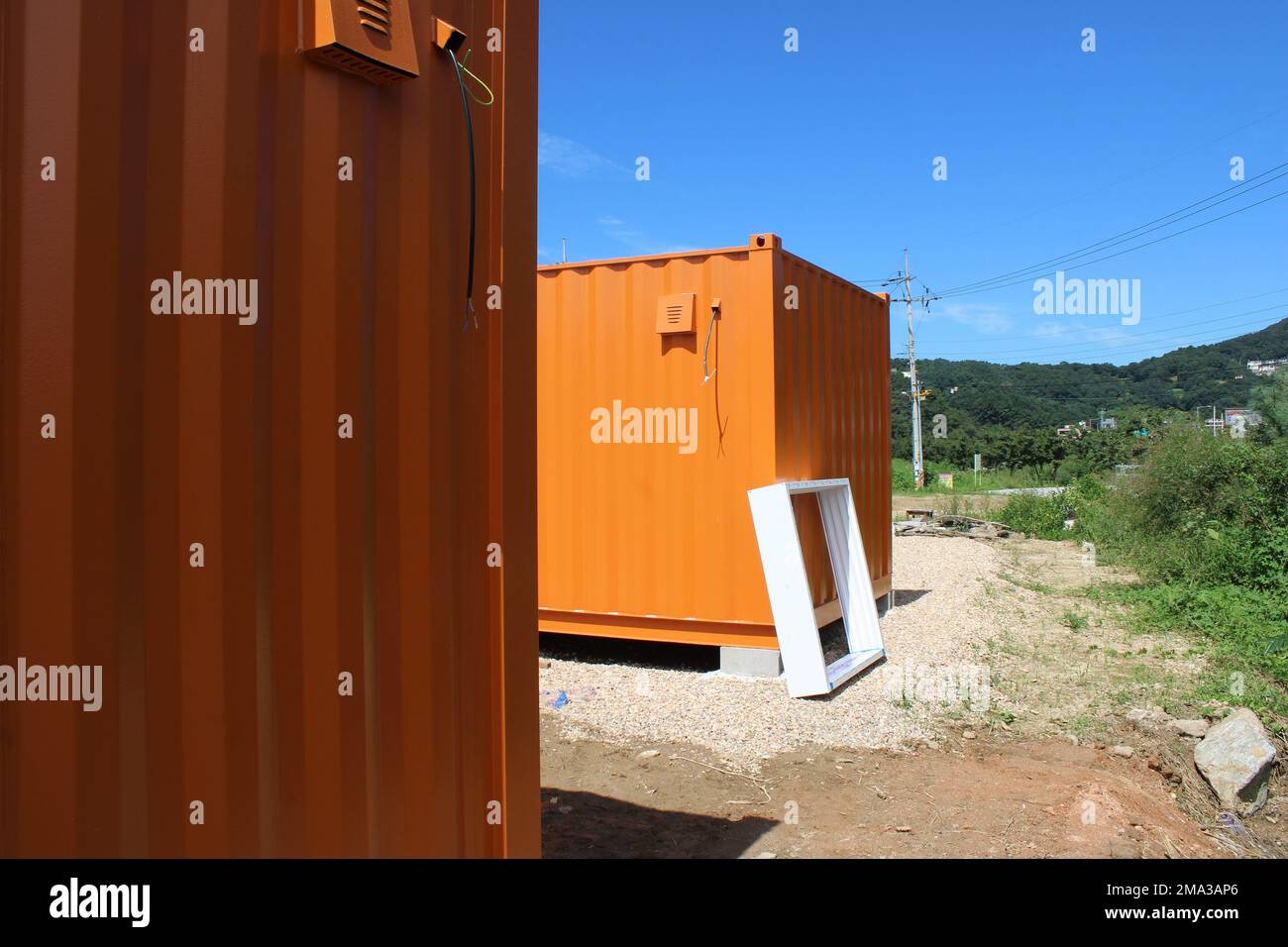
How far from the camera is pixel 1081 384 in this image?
7262 cm

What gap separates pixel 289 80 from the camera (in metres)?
1.85

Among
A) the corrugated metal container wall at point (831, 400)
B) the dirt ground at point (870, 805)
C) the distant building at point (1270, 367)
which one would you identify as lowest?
the dirt ground at point (870, 805)

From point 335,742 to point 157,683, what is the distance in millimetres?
456

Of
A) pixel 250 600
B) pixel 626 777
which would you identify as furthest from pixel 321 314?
pixel 626 777

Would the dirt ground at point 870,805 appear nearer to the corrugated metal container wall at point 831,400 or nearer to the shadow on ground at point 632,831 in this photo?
the shadow on ground at point 632,831

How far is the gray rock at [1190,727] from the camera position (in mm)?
5452

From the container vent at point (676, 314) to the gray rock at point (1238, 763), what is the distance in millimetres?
4574

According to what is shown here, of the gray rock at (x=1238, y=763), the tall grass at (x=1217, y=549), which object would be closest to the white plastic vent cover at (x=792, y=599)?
the gray rock at (x=1238, y=763)

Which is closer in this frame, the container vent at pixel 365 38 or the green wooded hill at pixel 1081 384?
the container vent at pixel 365 38

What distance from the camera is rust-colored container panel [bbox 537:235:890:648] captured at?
7004mm

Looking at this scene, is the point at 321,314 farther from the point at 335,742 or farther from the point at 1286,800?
the point at 1286,800

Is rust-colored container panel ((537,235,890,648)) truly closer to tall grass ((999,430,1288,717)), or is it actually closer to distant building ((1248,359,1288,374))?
tall grass ((999,430,1288,717))

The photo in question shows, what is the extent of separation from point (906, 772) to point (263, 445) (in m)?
4.43

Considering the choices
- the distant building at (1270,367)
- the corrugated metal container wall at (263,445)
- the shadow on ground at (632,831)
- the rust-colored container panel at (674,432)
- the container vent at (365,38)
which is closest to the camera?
the corrugated metal container wall at (263,445)
